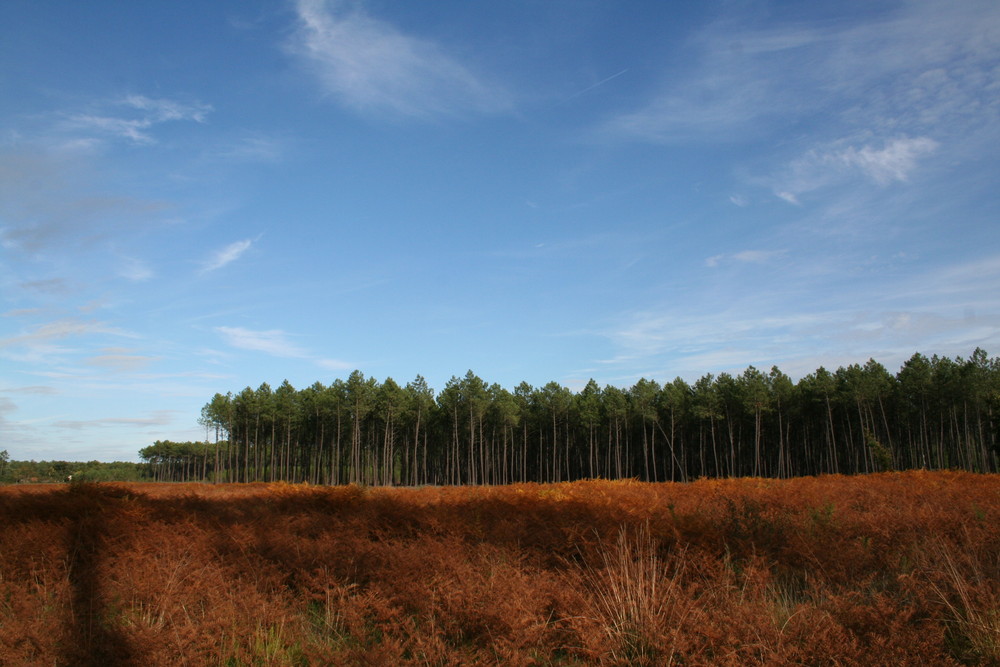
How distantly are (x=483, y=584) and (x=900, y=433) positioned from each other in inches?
3221

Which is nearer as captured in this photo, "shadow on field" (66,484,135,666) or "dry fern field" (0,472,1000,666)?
"dry fern field" (0,472,1000,666)

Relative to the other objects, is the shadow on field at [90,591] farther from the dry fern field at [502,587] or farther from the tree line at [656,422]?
the tree line at [656,422]

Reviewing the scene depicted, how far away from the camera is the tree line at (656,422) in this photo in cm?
6138

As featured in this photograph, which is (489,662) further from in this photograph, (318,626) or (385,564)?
(385,564)

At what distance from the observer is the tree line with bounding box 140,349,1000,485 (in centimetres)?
6138

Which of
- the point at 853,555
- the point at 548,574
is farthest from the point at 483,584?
the point at 853,555

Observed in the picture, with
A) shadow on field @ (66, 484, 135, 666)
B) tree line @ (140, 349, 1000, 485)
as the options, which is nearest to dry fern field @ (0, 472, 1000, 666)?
shadow on field @ (66, 484, 135, 666)

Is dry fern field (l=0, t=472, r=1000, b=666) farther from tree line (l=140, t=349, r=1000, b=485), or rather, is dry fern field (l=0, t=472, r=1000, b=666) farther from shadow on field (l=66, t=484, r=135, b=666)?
tree line (l=140, t=349, r=1000, b=485)

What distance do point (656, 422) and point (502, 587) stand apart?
74155 mm

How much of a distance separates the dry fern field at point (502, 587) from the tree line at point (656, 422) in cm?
5611

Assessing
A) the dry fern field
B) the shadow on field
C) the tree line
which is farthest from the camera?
the tree line

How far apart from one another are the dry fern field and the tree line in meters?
56.1

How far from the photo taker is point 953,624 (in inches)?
194

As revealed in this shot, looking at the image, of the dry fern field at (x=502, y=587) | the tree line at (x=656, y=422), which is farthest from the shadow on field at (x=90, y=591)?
the tree line at (x=656, y=422)
